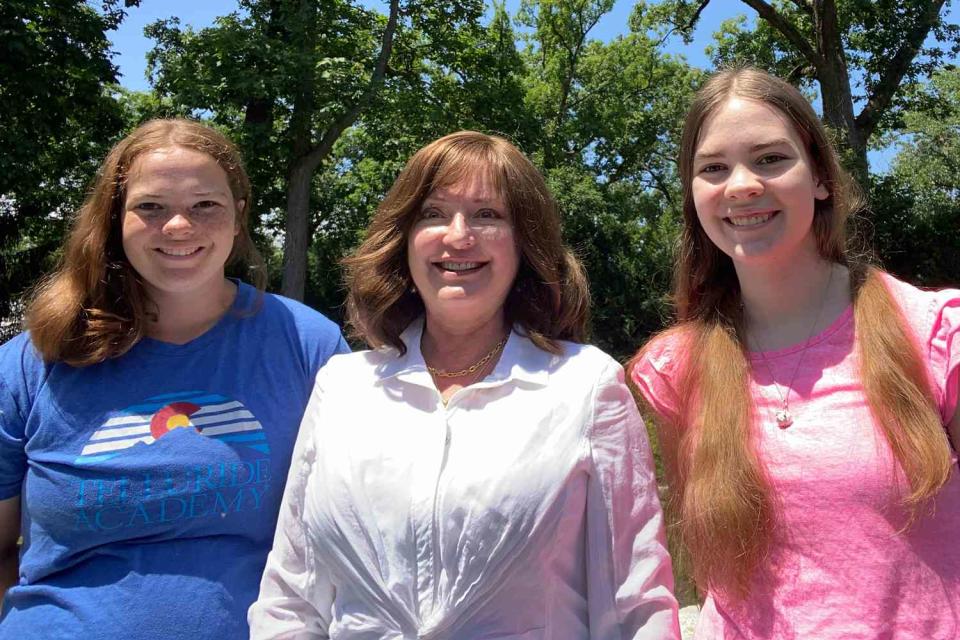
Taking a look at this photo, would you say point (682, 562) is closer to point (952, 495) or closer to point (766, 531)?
A: point (766, 531)

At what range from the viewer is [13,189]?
1481cm

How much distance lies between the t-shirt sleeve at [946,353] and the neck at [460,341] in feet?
3.51

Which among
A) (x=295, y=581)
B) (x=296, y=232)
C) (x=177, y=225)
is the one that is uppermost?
(x=177, y=225)

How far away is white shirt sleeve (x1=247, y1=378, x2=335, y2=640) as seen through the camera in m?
1.98

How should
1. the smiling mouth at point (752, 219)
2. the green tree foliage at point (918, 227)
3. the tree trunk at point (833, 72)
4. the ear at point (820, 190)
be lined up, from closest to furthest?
the smiling mouth at point (752, 219) → the ear at point (820, 190) → the tree trunk at point (833, 72) → the green tree foliage at point (918, 227)

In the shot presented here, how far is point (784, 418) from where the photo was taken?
2031 millimetres

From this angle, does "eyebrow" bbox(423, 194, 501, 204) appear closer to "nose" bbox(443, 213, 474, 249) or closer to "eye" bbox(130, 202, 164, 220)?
"nose" bbox(443, 213, 474, 249)

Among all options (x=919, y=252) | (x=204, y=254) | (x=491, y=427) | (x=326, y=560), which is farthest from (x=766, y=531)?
(x=919, y=252)

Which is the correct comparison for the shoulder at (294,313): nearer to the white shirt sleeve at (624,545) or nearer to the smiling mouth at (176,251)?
the smiling mouth at (176,251)

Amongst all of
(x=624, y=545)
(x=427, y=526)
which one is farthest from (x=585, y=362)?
(x=427, y=526)

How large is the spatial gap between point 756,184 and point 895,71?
59.0 ft

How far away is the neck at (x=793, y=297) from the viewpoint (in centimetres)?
217

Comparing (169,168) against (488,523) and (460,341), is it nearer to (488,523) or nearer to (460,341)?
(460,341)

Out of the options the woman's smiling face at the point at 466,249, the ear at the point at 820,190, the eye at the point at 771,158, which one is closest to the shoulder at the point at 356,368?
the woman's smiling face at the point at 466,249
